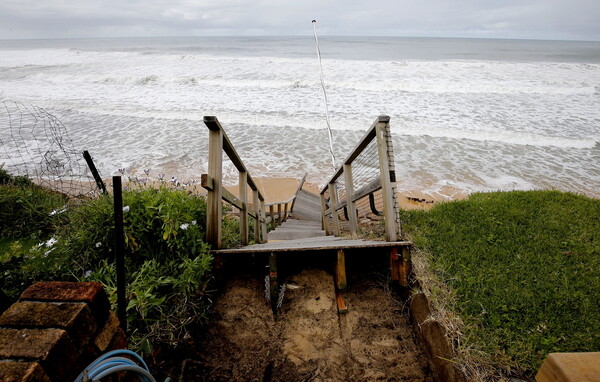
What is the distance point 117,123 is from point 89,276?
44.8 feet

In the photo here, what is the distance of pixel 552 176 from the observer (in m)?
9.00

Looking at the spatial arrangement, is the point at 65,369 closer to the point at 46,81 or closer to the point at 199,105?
the point at 199,105

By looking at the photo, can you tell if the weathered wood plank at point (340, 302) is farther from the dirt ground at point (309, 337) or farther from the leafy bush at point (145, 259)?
the leafy bush at point (145, 259)

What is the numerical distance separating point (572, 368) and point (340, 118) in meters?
14.2

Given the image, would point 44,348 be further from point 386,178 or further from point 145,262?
point 386,178

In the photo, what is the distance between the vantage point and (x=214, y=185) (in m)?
2.81

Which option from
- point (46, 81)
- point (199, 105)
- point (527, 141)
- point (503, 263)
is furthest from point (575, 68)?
point (46, 81)

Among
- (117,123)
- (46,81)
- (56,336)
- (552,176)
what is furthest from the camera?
(46,81)

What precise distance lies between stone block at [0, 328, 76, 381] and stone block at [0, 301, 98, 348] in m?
0.03

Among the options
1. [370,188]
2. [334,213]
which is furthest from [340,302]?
[334,213]

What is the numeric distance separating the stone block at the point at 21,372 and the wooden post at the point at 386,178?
2.70m

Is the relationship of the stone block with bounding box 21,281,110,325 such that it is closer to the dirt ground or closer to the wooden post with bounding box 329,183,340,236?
the dirt ground

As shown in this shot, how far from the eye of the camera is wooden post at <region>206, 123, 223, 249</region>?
2.79 metres

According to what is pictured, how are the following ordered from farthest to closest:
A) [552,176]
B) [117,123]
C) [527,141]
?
[117,123] < [527,141] < [552,176]
